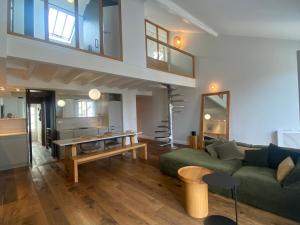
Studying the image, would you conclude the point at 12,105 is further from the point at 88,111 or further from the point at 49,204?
the point at 49,204

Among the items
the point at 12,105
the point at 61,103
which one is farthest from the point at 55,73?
the point at 12,105

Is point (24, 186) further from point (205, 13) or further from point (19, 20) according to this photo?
point (205, 13)

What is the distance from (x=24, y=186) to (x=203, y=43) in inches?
259

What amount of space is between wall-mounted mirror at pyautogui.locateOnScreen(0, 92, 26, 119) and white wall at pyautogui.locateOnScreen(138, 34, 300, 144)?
19.0ft

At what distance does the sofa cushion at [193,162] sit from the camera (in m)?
2.86

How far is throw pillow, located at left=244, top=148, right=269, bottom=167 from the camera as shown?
285cm

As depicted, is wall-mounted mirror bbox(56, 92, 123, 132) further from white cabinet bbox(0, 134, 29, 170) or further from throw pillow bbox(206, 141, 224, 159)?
throw pillow bbox(206, 141, 224, 159)

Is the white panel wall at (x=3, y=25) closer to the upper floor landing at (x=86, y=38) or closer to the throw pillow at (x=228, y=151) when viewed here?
the upper floor landing at (x=86, y=38)

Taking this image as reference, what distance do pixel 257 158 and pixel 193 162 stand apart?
3.56 ft

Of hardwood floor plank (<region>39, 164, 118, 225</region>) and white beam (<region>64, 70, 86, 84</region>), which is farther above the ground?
white beam (<region>64, 70, 86, 84</region>)

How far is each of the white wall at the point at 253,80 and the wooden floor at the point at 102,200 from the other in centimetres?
321

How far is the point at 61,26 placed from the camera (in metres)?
3.96

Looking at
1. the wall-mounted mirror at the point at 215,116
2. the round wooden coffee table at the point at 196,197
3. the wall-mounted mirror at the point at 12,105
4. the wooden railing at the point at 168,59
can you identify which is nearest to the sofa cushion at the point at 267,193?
the round wooden coffee table at the point at 196,197

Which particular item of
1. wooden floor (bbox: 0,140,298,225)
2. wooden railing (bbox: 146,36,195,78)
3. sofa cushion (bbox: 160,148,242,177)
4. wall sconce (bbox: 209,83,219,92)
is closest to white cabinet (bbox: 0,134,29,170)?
wooden floor (bbox: 0,140,298,225)
